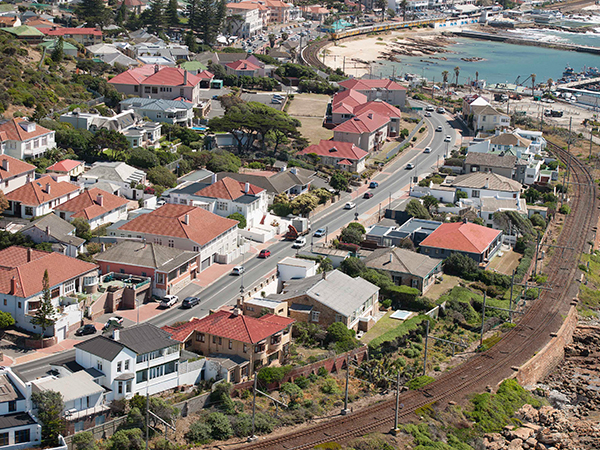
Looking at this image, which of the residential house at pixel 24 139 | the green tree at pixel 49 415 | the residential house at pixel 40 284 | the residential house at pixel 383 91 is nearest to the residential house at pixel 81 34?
the residential house at pixel 383 91

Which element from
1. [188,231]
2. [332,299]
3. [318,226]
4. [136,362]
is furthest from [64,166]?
[136,362]

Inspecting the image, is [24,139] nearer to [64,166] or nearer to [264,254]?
[64,166]

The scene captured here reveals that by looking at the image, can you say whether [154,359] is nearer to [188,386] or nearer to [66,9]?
[188,386]

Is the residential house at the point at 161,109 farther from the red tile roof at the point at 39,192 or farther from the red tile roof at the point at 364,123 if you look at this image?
the red tile roof at the point at 39,192

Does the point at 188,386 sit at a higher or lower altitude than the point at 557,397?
higher

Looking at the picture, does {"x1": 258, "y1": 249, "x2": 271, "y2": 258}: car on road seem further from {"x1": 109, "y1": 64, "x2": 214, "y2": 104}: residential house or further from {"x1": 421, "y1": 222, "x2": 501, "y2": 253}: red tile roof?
{"x1": 109, "y1": 64, "x2": 214, "y2": 104}: residential house

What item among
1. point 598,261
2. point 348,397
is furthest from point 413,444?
point 598,261
